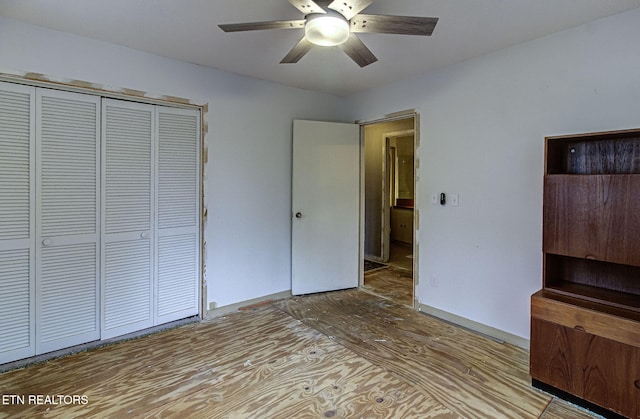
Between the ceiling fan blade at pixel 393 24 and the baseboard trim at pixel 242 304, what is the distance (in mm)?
2752

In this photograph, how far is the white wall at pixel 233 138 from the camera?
2.43 meters

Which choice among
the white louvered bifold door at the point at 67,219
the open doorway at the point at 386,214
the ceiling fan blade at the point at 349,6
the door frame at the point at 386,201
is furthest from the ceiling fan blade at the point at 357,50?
the door frame at the point at 386,201

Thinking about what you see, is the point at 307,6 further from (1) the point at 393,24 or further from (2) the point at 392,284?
(2) the point at 392,284

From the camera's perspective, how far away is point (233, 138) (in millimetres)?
3256

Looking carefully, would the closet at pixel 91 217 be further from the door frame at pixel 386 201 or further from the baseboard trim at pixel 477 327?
the door frame at pixel 386 201

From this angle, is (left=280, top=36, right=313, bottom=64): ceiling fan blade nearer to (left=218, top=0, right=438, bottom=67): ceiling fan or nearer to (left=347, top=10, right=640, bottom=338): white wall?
(left=218, top=0, right=438, bottom=67): ceiling fan

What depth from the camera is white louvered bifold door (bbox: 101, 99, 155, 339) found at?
263cm

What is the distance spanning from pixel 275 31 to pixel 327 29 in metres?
0.75

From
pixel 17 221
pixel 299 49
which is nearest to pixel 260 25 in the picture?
pixel 299 49

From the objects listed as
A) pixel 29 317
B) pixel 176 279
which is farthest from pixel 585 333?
pixel 29 317

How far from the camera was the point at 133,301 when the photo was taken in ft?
9.12

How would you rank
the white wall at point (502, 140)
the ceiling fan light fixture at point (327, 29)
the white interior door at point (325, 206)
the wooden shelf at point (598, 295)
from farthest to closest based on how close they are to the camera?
the white interior door at point (325, 206), the white wall at point (502, 140), the wooden shelf at point (598, 295), the ceiling fan light fixture at point (327, 29)

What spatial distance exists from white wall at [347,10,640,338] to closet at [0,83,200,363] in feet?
7.67

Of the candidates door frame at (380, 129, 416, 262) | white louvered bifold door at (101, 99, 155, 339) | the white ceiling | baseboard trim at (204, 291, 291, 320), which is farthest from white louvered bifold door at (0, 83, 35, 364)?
door frame at (380, 129, 416, 262)
